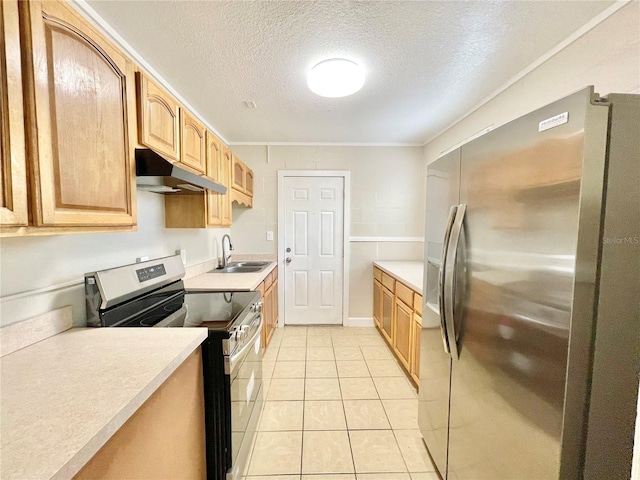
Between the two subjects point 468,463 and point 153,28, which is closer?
point 468,463

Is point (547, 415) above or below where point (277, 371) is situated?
above

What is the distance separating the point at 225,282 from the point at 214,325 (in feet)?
3.05

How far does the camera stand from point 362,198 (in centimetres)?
357

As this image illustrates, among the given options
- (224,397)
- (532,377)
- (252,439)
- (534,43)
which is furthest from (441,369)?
(534,43)

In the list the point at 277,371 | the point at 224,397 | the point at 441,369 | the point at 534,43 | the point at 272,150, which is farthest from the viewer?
the point at 272,150

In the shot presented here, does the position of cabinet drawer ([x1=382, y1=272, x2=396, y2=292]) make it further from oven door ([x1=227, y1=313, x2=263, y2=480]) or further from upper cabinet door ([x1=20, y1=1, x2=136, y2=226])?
upper cabinet door ([x1=20, y1=1, x2=136, y2=226])

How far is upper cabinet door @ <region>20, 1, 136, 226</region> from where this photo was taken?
77 cm

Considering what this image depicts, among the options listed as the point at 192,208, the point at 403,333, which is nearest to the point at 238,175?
the point at 192,208

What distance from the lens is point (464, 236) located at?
3.82ft

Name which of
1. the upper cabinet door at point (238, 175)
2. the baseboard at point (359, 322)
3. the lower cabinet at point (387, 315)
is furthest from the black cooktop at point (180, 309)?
the baseboard at point (359, 322)

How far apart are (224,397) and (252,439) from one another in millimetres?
708

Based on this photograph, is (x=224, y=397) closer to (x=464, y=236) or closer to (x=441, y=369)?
(x=441, y=369)

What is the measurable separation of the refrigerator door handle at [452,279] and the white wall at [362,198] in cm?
236

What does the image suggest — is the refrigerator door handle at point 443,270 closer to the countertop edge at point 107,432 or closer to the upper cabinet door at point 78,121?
the countertop edge at point 107,432
